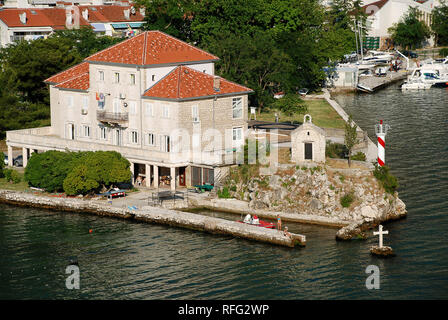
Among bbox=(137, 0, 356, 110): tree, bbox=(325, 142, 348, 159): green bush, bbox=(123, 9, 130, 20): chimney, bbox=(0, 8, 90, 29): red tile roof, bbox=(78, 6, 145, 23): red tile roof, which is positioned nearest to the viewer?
bbox=(325, 142, 348, 159): green bush

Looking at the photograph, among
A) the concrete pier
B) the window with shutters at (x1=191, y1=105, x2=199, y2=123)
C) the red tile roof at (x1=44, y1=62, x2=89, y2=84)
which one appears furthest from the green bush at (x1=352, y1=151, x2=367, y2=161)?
the red tile roof at (x1=44, y1=62, x2=89, y2=84)

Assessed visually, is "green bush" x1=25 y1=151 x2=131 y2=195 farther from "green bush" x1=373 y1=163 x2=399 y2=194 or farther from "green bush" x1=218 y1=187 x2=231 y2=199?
"green bush" x1=373 y1=163 x2=399 y2=194

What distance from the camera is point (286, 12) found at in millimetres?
133875

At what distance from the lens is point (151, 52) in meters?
90.4

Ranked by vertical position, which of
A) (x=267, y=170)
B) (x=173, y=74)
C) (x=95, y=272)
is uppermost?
(x=173, y=74)

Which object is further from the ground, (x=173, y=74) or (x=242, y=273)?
(x=173, y=74)

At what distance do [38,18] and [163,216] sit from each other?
94.4 m

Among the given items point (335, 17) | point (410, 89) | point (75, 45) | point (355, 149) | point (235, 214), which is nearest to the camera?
point (235, 214)

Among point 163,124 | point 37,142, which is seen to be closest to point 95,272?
point 163,124

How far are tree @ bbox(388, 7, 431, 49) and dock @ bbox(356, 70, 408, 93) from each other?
24400 millimetres

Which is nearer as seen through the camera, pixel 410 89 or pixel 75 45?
pixel 75 45

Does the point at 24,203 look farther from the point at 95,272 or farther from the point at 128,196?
the point at 95,272

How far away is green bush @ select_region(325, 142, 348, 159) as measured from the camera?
284ft

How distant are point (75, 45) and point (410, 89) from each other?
6104 centimetres
